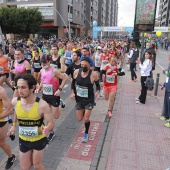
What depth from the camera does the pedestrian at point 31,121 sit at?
9.25 ft

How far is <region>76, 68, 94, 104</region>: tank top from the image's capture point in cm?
475

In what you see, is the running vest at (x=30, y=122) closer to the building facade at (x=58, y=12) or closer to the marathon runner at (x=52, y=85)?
the marathon runner at (x=52, y=85)

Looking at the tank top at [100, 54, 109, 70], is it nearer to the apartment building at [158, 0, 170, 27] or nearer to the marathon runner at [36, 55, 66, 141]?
the marathon runner at [36, 55, 66, 141]

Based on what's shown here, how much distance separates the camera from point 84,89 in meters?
4.77

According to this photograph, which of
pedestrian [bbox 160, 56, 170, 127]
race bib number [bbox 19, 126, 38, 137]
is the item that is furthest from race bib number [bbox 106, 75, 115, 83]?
race bib number [bbox 19, 126, 38, 137]

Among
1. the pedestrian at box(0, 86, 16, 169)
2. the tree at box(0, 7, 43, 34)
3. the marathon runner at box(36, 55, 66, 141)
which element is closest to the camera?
the pedestrian at box(0, 86, 16, 169)

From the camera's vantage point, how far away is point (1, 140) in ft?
11.9

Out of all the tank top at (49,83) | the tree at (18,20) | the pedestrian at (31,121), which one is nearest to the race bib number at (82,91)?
the tank top at (49,83)

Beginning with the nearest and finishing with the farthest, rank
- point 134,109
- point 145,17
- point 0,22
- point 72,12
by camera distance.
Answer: point 134,109 < point 145,17 < point 0,22 < point 72,12

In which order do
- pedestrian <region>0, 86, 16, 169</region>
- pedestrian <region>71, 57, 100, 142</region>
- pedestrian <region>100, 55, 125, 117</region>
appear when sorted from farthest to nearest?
1. pedestrian <region>100, 55, 125, 117</region>
2. pedestrian <region>71, 57, 100, 142</region>
3. pedestrian <region>0, 86, 16, 169</region>

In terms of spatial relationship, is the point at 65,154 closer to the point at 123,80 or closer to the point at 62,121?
the point at 62,121

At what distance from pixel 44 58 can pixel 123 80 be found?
7.87 m

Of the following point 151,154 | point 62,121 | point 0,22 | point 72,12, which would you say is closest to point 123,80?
point 62,121

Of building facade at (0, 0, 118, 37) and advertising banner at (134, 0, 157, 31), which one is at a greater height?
building facade at (0, 0, 118, 37)
